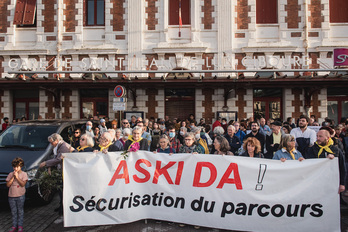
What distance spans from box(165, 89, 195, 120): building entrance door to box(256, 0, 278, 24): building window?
557cm

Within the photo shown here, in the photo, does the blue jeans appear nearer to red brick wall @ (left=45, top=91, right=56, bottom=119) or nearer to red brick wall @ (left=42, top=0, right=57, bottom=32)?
red brick wall @ (left=45, top=91, right=56, bottom=119)

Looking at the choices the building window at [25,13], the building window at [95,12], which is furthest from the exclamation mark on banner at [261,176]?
the building window at [25,13]

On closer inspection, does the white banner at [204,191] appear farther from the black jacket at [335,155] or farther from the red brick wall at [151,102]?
the red brick wall at [151,102]

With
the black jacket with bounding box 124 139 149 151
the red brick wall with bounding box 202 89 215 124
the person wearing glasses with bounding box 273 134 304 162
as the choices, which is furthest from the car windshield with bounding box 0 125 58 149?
the red brick wall with bounding box 202 89 215 124

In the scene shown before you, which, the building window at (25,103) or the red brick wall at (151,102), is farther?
the building window at (25,103)

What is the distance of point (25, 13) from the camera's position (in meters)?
14.3

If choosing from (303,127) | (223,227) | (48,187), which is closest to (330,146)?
(303,127)

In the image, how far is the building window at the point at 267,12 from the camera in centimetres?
1431

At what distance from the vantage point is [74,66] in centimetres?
1417

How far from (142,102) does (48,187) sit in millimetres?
9528

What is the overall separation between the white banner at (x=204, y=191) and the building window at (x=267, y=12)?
1204 cm

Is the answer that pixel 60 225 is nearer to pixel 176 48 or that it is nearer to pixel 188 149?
pixel 188 149

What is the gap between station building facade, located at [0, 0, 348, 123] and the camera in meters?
13.8

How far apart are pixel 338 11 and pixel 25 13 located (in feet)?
56.7
